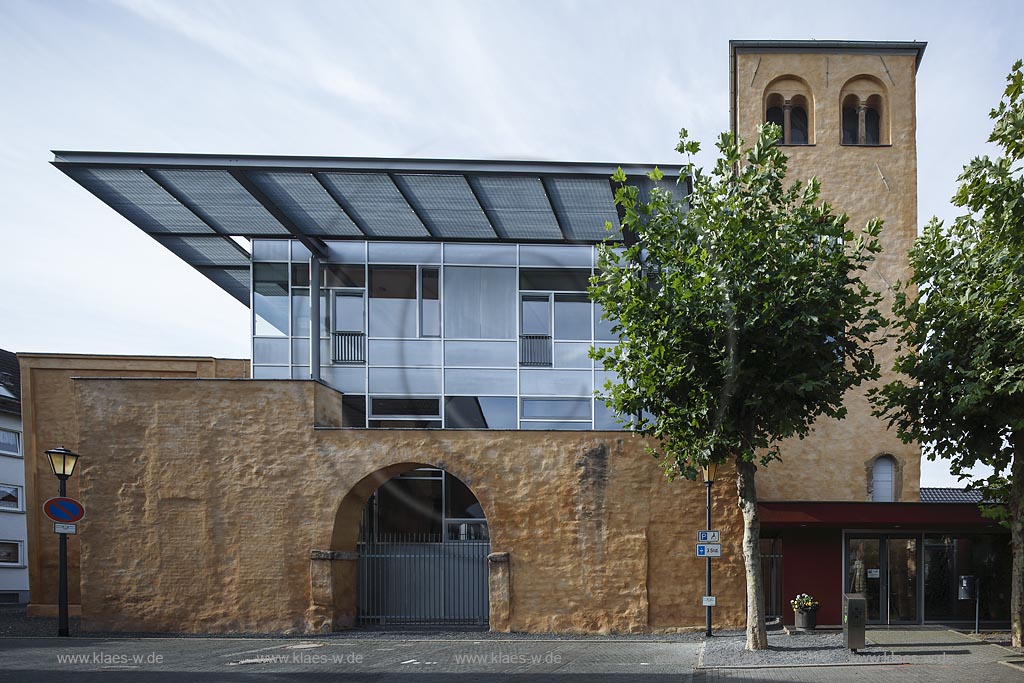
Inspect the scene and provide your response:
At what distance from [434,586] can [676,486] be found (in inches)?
241

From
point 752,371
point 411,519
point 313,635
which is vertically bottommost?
point 313,635

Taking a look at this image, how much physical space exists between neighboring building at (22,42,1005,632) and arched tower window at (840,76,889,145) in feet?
0.27

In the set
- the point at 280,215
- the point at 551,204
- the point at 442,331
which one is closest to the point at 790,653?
the point at 551,204

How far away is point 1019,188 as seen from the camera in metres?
12.9

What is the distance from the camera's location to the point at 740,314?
16.8 metres

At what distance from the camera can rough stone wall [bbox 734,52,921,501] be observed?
24.1 metres

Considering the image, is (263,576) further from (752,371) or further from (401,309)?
(752,371)

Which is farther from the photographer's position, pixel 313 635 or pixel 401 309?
pixel 401 309

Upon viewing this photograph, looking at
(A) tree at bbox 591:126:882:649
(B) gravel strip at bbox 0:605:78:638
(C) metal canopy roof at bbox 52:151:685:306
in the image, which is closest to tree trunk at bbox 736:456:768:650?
(A) tree at bbox 591:126:882:649

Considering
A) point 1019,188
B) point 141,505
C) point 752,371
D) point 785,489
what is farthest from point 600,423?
point 1019,188

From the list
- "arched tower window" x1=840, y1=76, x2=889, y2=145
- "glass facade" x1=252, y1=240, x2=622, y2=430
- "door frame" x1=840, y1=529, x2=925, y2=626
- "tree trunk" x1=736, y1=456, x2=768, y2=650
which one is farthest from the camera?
"glass facade" x1=252, y1=240, x2=622, y2=430

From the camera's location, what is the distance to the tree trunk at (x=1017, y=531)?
58.1 ft

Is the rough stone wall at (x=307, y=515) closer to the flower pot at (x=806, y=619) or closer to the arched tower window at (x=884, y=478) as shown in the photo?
the flower pot at (x=806, y=619)

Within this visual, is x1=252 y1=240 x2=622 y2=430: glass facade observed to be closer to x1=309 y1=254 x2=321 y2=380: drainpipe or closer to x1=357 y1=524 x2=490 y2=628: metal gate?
x1=309 y1=254 x2=321 y2=380: drainpipe
